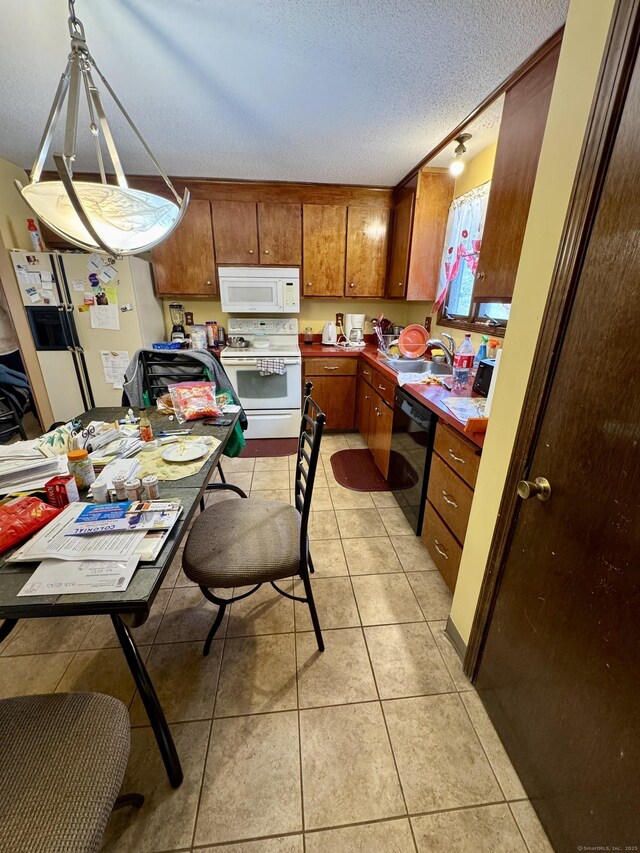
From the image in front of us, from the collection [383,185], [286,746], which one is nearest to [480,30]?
[383,185]

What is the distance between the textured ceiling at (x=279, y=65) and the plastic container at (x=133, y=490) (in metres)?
1.74

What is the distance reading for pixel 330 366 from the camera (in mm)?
3248

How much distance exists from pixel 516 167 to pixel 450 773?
2.31m

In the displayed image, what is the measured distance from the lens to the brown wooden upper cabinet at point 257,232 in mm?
3061

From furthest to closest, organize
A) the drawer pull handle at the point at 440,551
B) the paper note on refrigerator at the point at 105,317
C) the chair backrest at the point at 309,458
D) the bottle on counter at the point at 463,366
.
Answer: the paper note on refrigerator at the point at 105,317
the bottle on counter at the point at 463,366
the drawer pull handle at the point at 440,551
the chair backrest at the point at 309,458

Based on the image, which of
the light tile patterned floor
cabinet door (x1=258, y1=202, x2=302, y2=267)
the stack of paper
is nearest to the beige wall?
the light tile patterned floor

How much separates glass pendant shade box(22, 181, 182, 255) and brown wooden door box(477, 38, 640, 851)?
4.55ft

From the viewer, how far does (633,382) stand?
654 millimetres

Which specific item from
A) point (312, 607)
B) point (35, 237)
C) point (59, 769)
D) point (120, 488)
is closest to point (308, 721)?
point (312, 607)

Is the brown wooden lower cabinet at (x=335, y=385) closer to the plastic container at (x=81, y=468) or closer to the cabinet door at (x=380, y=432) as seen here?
the cabinet door at (x=380, y=432)

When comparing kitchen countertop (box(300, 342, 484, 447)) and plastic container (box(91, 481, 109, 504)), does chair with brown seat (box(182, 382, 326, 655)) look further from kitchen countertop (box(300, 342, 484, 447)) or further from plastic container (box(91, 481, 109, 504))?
kitchen countertop (box(300, 342, 484, 447))

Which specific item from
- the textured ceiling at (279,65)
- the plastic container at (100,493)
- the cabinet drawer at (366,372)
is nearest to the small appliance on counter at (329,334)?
the cabinet drawer at (366,372)

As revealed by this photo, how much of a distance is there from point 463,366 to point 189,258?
269 centimetres

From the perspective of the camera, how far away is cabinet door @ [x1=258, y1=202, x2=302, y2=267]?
10.1ft
